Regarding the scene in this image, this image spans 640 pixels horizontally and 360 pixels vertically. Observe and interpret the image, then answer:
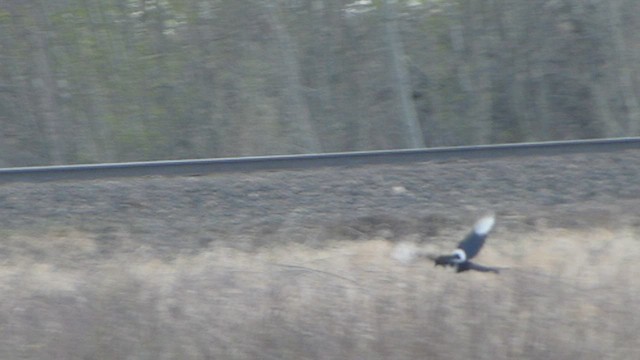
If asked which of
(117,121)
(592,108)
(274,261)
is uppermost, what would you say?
(274,261)

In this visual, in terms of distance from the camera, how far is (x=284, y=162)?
35.2 feet

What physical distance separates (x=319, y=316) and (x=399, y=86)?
28.7 ft

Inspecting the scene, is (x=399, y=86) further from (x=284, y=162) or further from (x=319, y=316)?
(x=319, y=316)

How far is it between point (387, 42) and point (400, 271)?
27.3ft

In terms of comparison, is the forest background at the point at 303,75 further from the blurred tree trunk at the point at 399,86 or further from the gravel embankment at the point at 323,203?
the gravel embankment at the point at 323,203

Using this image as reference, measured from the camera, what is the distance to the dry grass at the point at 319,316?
6.11m

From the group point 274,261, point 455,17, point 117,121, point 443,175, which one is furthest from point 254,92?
point 274,261

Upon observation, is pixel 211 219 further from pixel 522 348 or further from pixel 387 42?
pixel 387 42

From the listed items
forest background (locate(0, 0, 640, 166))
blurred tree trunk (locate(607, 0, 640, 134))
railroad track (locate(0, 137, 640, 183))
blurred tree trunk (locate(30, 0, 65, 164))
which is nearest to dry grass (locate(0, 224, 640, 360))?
railroad track (locate(0, 137, 640, 183))

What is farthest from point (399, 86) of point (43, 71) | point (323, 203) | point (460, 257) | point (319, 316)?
point (319, 316)

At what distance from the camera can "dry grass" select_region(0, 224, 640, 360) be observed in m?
6.11

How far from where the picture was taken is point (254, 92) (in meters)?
14.1

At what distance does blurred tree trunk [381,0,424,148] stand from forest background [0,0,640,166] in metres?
0.02

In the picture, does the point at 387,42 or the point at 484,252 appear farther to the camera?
the point at 387,42
